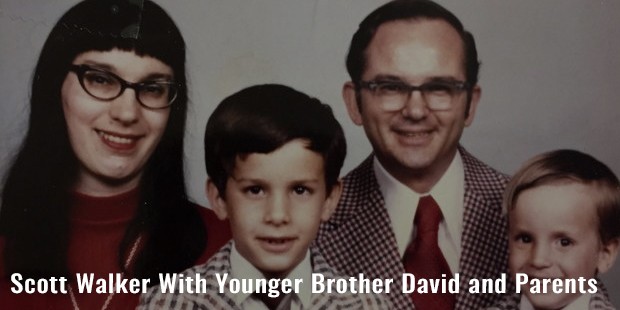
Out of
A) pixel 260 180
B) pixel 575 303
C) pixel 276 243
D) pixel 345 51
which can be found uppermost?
pixel 345 51

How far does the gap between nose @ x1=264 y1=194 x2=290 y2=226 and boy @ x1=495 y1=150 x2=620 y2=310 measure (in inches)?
15.9

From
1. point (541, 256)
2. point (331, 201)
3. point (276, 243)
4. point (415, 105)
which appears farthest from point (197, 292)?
point (541, 256)

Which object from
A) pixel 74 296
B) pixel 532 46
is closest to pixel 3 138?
pixel 74 296

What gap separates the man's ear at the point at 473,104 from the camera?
1.57 meters

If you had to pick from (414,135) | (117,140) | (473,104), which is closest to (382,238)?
(414,135)

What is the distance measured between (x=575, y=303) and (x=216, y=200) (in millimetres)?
674

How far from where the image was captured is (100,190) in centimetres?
155

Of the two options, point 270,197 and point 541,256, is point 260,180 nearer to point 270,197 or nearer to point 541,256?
point 270,197

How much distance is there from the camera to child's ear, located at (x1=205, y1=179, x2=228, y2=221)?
5.01 ft

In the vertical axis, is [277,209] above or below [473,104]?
below

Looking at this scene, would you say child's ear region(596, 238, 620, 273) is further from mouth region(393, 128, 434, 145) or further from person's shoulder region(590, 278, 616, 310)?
mouth region(393, 128, 434, 145)

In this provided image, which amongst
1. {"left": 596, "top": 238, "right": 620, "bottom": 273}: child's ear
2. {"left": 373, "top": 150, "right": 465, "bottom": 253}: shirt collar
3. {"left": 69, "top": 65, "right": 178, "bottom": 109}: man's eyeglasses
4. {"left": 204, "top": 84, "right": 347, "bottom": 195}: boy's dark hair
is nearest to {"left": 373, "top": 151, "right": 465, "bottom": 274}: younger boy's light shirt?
{"left": 373, "top": 150, "right": 465, "bottom": 253}: shirt collar

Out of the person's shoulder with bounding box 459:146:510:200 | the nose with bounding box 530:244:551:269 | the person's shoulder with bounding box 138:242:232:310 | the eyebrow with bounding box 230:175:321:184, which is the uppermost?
the person's shoulder with bounding box 459:146:510:200

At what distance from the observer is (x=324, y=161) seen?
1524mm
